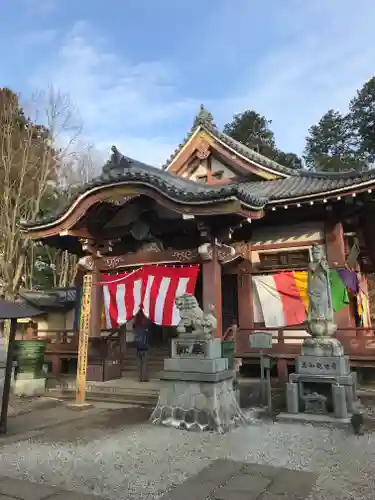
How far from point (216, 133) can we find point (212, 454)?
13.0 meters

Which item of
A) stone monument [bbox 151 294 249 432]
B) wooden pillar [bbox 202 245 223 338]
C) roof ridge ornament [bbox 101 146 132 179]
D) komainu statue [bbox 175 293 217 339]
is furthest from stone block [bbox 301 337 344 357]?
roof ridge ornament [bbox 101 146 132 179]

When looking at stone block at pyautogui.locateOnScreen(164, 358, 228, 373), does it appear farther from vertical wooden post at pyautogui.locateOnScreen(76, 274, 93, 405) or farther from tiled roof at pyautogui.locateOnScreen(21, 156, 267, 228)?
tiled roof at pyautogui.locateOnScreen(21, 156, 267, 228)

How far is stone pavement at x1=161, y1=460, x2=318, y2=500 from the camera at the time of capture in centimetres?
416

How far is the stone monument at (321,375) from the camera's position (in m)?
7.69

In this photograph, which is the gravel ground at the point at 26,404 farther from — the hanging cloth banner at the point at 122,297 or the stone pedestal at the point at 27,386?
the hanging cloth banner at the point at 122,297

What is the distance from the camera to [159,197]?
11.1 metres

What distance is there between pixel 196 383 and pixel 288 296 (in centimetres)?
568

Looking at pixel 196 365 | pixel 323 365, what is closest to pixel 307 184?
pixel 323 365

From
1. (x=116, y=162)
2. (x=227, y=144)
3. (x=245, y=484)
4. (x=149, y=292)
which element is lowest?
(x=245, y=484)

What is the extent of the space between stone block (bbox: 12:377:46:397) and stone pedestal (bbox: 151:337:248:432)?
502cm

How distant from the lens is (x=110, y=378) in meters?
12.0

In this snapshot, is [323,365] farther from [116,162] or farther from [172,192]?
[116,162]

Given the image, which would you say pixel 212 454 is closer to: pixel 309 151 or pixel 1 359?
pixel 1 359

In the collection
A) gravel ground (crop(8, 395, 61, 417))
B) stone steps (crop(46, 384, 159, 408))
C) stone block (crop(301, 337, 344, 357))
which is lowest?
gravel ground (crop(8, 395, 61, 417))
